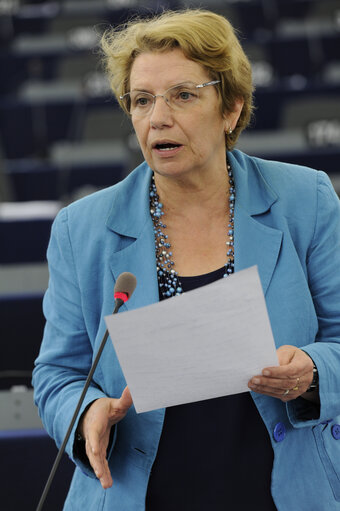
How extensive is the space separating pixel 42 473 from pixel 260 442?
598mm

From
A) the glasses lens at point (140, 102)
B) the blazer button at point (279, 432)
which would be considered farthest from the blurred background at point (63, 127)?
the blazer button at point (279, 432)

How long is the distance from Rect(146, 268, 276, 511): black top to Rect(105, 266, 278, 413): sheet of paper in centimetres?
17

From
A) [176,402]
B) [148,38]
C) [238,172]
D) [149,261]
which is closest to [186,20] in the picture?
[148,38]

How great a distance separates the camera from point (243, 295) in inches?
49.8

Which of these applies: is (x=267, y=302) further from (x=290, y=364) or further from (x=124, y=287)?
(x=124, y=287)

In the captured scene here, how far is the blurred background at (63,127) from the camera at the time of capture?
2.07 metres

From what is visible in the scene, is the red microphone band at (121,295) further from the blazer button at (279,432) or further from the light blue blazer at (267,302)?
the blazer button at (279,432)

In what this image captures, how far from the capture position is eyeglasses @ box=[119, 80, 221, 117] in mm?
1536

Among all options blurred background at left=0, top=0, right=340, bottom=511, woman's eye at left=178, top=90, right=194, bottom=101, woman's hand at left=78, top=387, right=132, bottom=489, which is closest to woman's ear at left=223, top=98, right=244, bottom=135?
woman's eye at left=178, top=90, right=194, bottom=101

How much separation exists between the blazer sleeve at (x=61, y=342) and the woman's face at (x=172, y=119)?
0.26 meters

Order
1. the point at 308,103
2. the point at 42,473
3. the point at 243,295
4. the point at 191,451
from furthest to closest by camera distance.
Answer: the point at 308,103 → the point at 42,473 → the point at 191,451 → the point at 243,295

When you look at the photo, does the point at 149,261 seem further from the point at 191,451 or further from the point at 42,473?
the point at 42,473

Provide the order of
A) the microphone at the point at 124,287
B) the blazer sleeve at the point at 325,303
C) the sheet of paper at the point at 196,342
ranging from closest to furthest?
the sheet of paper at the point at 196,342 → the microphone at the point at 124,287 → the blazer sleeve at the point at 325,303

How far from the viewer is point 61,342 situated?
158 centimetres
